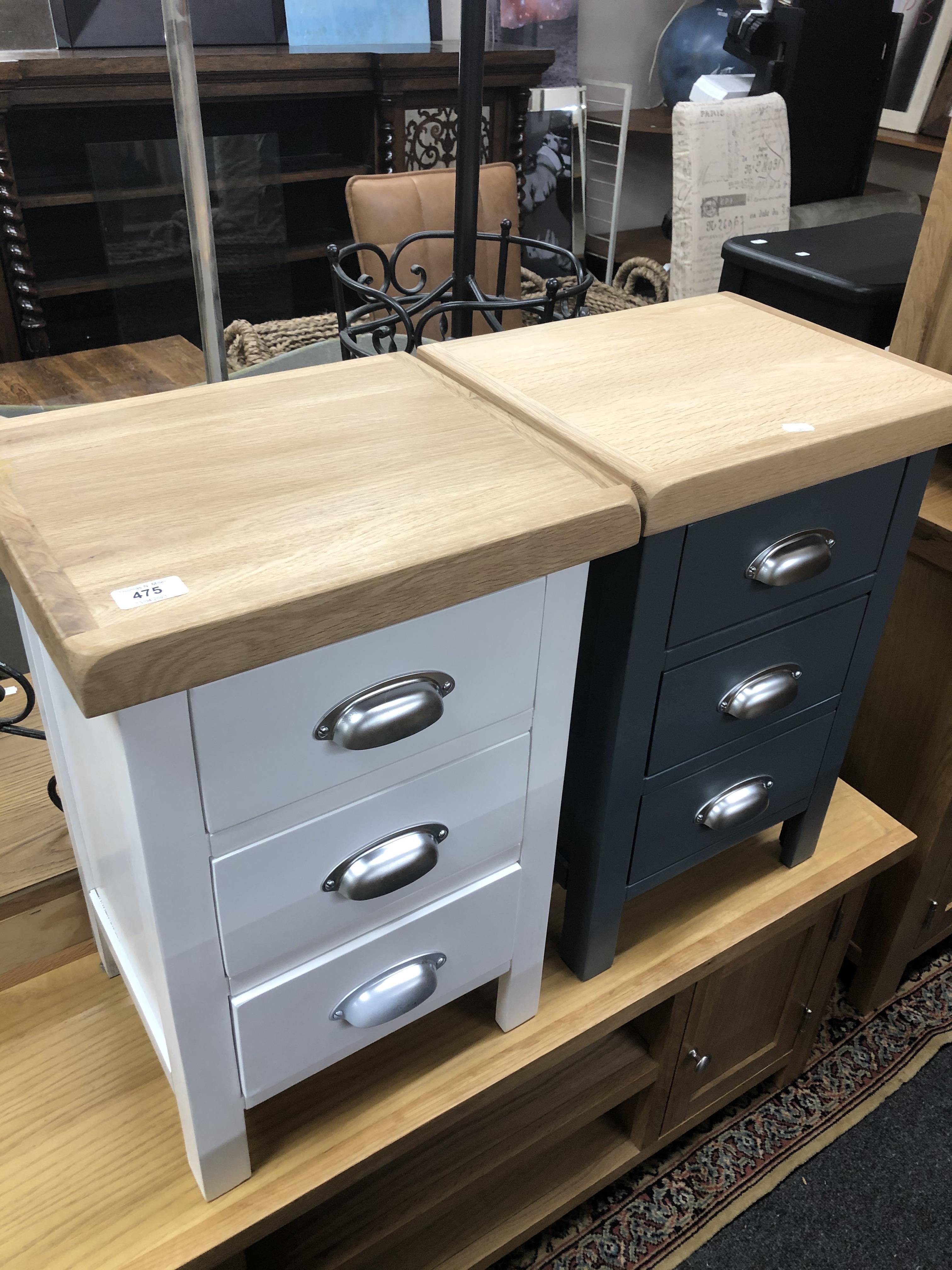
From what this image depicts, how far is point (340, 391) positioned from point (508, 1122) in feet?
2.31

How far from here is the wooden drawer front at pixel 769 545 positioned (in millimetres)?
651

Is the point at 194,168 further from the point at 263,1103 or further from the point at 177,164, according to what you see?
the point at 177,164

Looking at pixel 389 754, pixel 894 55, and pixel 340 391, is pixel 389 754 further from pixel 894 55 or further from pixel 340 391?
pixel 894 55

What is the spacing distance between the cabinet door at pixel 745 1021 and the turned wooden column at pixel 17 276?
2.14 meters

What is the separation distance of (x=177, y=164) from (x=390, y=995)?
2.33m

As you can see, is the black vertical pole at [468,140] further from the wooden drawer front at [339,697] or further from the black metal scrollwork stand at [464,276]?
the wooden drawer front at [339,697]

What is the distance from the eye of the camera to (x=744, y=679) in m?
0.75

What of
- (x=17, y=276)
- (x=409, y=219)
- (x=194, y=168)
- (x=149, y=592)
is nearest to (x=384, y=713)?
(x=149, y=592)

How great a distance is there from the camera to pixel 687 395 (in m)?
0.70

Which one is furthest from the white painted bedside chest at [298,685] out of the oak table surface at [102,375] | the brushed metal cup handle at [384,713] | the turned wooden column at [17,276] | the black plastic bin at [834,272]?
the turned wooden column at [17,276]

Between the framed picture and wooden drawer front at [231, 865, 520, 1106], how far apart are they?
2757 mm

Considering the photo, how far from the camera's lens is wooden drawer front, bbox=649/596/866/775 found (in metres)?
0.72

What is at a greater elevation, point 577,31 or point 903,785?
point 577,31

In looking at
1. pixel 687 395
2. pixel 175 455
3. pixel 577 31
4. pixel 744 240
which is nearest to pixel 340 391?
pixel 175 455
